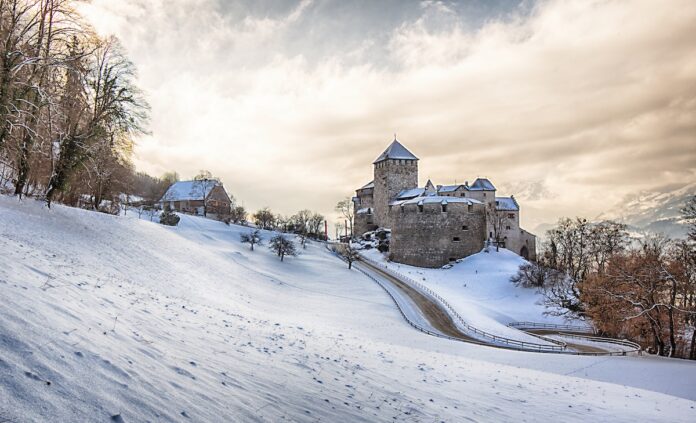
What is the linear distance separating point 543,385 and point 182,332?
1070 cm

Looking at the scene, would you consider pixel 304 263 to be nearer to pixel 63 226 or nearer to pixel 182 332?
pixel 63 226

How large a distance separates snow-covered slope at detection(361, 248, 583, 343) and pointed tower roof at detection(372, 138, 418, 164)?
795 inches

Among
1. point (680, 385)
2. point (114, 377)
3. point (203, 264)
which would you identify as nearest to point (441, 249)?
point (203, 264)

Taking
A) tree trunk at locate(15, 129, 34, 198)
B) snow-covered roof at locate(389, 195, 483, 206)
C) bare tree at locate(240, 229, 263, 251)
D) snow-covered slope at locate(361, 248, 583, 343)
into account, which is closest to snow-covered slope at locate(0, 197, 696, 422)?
tree trunk at locate(15, 129, 34, 198)

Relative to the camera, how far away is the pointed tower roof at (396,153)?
69250mm

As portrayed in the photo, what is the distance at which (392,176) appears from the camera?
225ft

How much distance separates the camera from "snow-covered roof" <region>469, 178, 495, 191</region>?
211 feet

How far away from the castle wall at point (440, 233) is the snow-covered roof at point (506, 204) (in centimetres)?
1106

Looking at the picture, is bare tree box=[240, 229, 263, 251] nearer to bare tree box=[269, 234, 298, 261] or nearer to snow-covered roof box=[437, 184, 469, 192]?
bare tree box=[269, 234, 298, 261]

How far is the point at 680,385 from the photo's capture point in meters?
15.9

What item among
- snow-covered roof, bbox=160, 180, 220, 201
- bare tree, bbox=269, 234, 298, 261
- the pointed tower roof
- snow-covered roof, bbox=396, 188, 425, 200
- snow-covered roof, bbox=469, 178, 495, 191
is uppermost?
the pointed tower roof

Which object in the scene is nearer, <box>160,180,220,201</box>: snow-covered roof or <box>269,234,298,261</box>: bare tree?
<box>269,234,298,261</box>: bare tree

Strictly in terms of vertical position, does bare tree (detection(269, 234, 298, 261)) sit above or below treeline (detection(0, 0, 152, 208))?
below

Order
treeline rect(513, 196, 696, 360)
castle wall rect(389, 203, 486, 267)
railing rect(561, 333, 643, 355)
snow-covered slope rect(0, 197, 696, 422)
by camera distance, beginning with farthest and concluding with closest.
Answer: castle wall rect(389, 203, 486, 267)
railing rect(561, 333, 643, 355)
treeline rect(513, 196, 696, 360)
snow-covered slope rect(0, 197, 696, 422)
